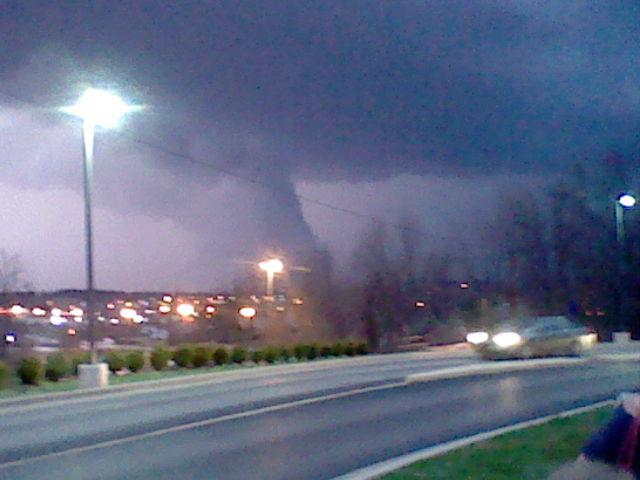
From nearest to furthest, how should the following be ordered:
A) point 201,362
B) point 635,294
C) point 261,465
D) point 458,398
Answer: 1. point 261,465
2. point 458,398
3. point 201,362
4. point 635,294

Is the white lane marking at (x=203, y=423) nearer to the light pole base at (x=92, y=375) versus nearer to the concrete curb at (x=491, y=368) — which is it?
the concrete curb at (x=491, y=368)

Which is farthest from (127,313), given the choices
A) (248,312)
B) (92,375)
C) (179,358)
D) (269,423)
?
(269,423)

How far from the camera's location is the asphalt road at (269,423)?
1473 centimetres

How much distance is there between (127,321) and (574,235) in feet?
98.9

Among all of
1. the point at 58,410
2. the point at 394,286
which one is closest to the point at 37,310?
the point at 394,286

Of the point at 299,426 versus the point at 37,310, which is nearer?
the point at 299,426

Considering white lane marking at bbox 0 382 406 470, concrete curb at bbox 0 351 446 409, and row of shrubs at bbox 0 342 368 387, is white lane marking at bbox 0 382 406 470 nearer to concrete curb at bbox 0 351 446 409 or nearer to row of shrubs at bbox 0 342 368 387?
concrete curb at bbox 0 351 446 409

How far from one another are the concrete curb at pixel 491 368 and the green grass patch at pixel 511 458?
13.6m

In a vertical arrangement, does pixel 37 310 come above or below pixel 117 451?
above

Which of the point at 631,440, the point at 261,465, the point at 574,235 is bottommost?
the point at 261,465

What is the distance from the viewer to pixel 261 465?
47.7ft

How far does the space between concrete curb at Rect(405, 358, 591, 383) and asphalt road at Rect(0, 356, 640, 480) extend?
39.9 inches

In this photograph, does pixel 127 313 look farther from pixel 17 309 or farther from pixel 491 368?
pixel 491 368

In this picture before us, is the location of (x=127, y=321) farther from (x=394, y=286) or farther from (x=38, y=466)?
(x=38, y=466)
